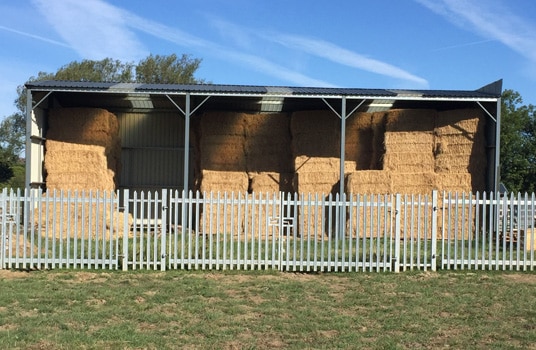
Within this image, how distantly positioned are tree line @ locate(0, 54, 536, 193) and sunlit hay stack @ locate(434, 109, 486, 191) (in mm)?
18838

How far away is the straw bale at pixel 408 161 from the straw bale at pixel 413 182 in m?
0.26

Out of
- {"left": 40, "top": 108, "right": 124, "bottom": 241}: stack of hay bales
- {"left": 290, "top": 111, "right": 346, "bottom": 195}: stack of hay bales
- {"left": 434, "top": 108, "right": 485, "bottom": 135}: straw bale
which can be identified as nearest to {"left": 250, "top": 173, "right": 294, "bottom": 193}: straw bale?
{"left": 290, "top": 111, "right": 346, "bottom": 195}: stack of hay bales

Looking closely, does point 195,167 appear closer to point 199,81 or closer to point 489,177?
point 489,177

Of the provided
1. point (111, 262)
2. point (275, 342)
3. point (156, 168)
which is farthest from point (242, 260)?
point (156, 168)

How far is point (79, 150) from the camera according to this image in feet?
62.2

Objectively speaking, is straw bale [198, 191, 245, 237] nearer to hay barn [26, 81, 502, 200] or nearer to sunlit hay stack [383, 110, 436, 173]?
hay barn [26, 81, 502, 200]

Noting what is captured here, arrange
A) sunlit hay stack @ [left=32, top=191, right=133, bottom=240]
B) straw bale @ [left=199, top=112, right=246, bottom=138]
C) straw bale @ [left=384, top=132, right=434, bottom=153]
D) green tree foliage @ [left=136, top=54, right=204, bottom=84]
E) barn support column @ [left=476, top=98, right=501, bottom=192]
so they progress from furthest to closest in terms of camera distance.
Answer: green tree foliage @ [left=136, top=54, right=204, bottom=84]
straw bale @ [left=199, top=112, right=246, bottom=138]
straw bale @ [left=384, top=132, right=434, bottom=153]
barn support column @ [left=476, top=98, right=501, bottom=192]
sunlit hay stack @ [left=32, top=191, right=133, bottom=240]

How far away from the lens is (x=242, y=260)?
36.3 ft

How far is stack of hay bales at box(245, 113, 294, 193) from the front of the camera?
66.6ft

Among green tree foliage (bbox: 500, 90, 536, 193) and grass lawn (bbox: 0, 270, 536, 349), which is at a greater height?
green tree foliage (bbox: 500, 90, 536, 193)

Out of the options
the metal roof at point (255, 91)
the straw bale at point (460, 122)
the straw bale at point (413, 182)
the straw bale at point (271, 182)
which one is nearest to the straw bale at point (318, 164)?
the straw bale at point (271, 182)

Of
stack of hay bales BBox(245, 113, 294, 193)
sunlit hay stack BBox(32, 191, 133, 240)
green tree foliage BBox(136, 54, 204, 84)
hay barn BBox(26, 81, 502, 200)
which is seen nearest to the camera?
sunlit hay stack BBox(32, 191, 133, 240)

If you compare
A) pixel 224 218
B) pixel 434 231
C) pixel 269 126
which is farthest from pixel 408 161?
pixel 224 218

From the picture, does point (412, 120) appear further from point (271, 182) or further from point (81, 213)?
point (81, 213)
